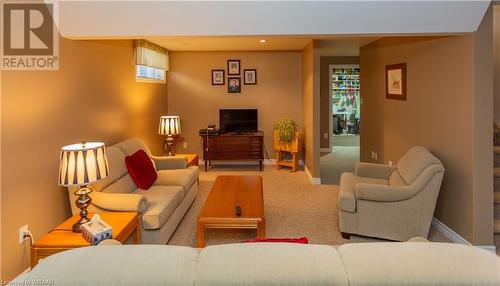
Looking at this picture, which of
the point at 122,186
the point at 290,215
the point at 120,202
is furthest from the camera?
the point at 290,215

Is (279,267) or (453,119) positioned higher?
(453,119)

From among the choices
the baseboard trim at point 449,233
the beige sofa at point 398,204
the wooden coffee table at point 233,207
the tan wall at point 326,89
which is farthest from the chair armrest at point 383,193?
the tan wall at point 326,89

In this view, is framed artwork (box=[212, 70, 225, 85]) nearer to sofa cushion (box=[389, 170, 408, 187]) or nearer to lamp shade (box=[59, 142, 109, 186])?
sofa cushion (box=[389, 170, 408, 187])

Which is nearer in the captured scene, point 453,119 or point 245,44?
point 453,119

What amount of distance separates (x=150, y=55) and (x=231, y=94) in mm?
2106

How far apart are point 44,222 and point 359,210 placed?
2898 millimetres

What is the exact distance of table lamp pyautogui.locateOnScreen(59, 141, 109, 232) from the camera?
282cm

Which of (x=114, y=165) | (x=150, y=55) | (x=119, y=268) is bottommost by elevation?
(x=119, y=268)

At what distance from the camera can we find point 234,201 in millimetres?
3854

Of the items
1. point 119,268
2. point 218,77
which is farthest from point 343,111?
point 119,268

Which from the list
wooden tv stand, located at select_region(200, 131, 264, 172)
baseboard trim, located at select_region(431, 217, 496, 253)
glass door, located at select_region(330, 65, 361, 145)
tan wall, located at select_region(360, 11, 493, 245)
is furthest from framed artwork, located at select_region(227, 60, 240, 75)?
baseboard trim, located at select_region(431, 217, 496, 253)

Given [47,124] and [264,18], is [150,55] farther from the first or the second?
[264,18]

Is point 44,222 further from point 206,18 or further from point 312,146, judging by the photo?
point 312,146

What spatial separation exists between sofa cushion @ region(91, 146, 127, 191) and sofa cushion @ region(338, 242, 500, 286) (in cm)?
297
